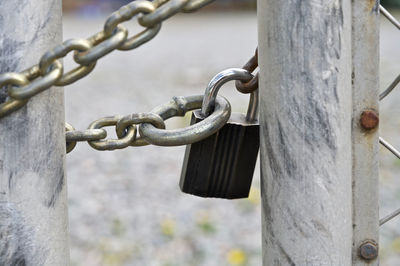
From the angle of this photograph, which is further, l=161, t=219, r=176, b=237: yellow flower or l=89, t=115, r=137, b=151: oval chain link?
l=161, t=219, r=176, b=237: yellow flower

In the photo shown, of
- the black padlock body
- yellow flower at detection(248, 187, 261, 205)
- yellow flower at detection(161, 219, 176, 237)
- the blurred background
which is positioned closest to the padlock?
the black padlock body

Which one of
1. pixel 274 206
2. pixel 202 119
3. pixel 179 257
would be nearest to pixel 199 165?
pixel 202 119

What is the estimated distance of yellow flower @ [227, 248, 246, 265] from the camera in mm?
2565

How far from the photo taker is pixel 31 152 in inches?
27.4

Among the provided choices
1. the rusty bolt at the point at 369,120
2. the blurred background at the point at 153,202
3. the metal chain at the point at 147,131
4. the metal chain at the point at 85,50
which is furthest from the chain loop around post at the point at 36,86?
the blurred background at the point at 153,202

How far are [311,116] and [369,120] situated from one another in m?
0.11

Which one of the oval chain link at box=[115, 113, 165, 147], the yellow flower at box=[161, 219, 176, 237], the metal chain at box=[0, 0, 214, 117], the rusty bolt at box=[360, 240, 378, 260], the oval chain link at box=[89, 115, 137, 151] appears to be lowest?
the rusty bolt at box=[360, 240, 378, 260]

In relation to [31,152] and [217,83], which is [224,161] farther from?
[31,152]

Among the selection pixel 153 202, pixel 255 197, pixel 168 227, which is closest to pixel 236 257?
pixel 168 227

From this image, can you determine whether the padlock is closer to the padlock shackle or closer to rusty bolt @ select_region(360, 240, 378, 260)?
the padlock shackle

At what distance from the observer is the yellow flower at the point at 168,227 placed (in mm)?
2857

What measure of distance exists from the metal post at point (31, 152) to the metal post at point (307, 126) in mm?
242

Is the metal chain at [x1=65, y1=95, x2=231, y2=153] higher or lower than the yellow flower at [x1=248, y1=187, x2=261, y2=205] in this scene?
lower

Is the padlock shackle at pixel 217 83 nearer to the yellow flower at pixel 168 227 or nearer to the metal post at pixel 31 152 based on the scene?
the metal post at pixel 31 152
